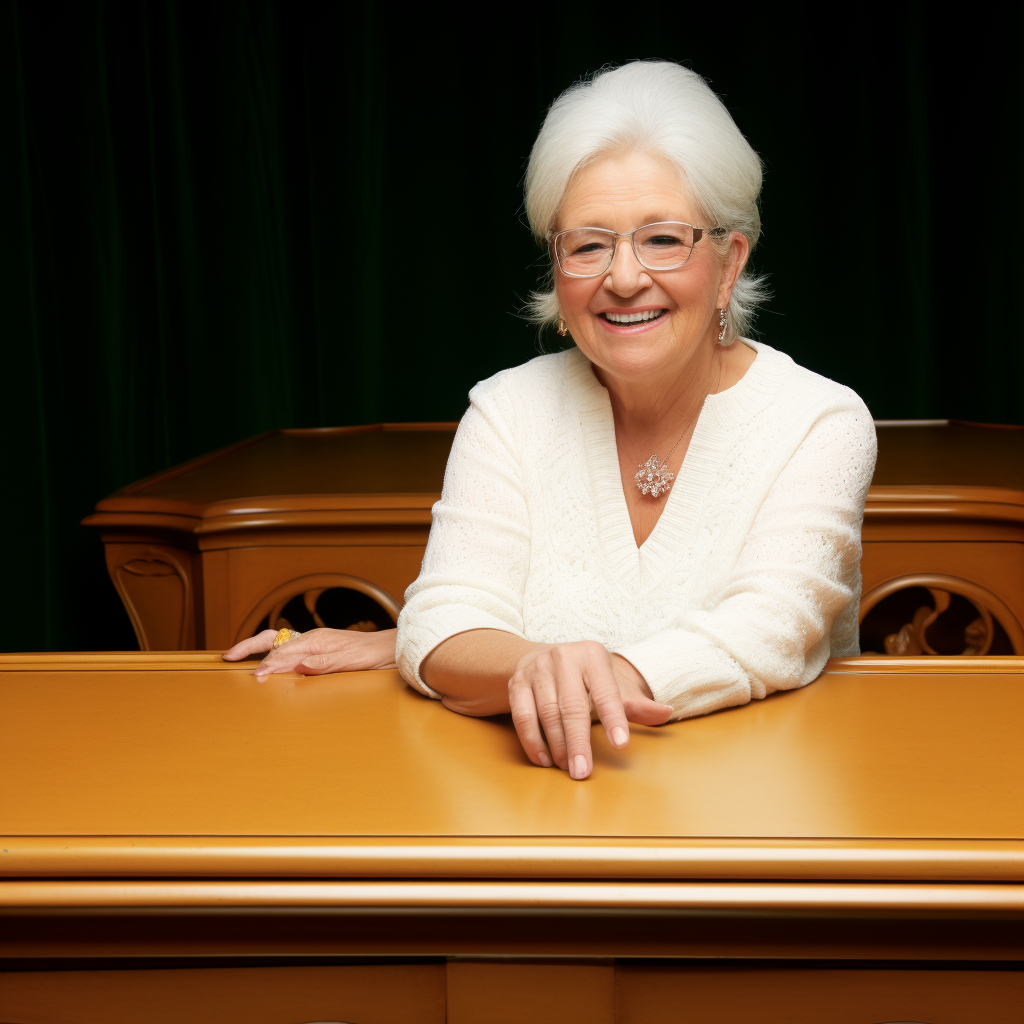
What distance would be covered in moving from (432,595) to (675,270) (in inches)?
18.6

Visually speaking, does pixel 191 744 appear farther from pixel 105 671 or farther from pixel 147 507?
pixel 147 507

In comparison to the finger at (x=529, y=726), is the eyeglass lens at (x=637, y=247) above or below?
above

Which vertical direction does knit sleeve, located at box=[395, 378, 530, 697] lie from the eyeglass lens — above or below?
below

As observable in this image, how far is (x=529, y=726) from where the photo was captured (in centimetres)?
93

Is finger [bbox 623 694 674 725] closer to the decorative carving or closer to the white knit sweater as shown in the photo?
the white knit sweater

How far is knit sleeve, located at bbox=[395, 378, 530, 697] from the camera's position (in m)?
1.17

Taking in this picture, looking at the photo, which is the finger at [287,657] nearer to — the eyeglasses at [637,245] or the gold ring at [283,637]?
the gold ring at [283,637]

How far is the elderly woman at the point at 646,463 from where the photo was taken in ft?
3.78

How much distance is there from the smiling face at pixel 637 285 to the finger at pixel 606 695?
0.47 meters

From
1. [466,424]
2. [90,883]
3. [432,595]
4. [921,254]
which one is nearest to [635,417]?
[466,424]

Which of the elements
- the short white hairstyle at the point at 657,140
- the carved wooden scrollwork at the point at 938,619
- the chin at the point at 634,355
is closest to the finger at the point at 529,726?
the chin at the point at 634,355

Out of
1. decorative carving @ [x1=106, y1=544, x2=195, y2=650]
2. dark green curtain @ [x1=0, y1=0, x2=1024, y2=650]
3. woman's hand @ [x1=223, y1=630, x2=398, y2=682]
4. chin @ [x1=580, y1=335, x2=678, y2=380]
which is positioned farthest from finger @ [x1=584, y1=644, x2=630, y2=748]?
dark green curtain @ [x1=0, y1=0, x2=1024, y2=650]

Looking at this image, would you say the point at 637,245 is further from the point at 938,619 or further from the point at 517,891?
the point at 938,619

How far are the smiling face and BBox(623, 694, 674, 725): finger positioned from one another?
504 millimetres
